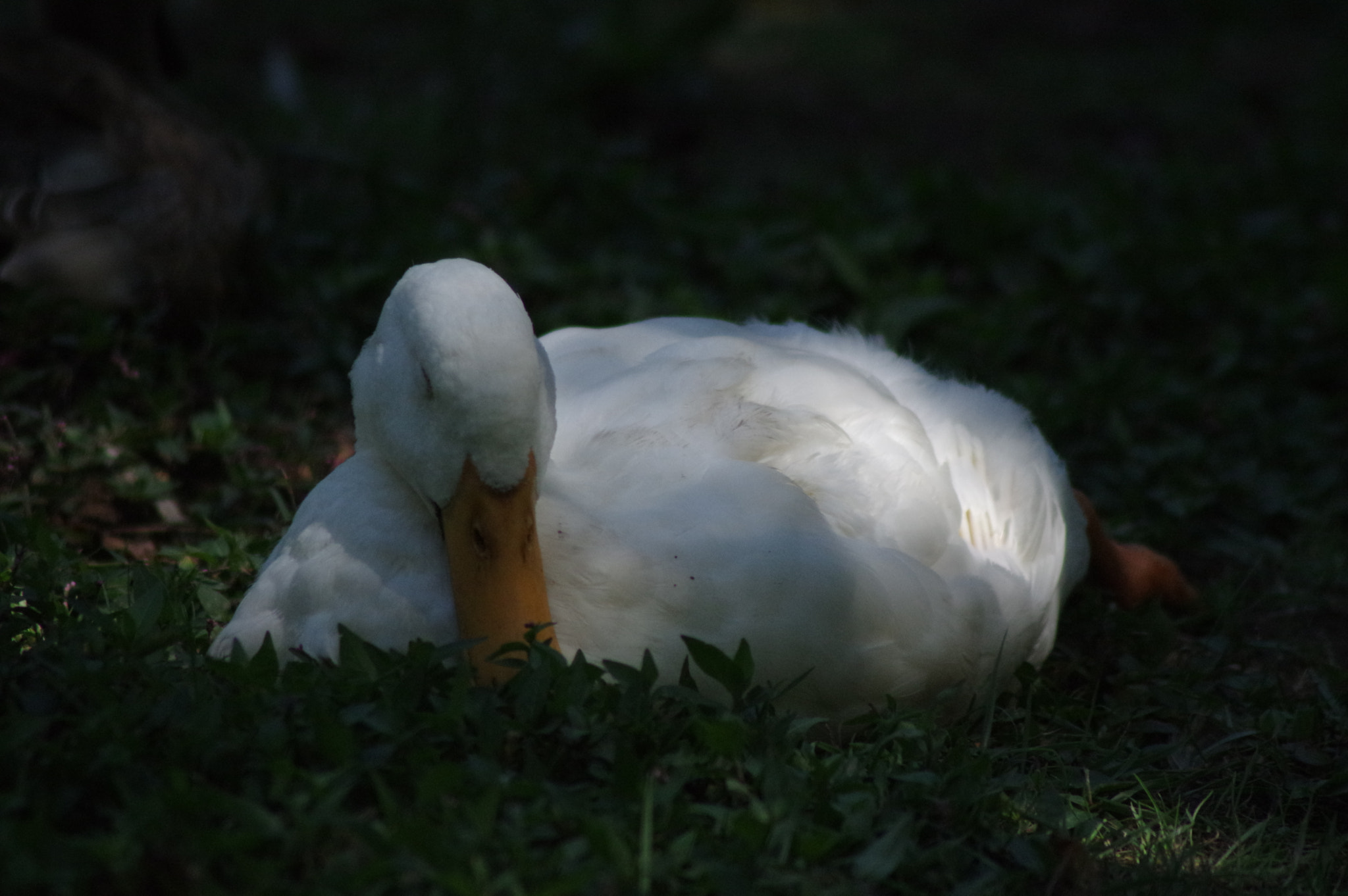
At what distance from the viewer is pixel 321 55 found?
297 inches

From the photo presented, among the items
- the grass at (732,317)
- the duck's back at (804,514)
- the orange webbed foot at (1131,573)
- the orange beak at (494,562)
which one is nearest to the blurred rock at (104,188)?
the grass at (732,317)

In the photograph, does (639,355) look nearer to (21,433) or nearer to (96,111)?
(21,433)

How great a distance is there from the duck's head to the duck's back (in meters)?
0.15

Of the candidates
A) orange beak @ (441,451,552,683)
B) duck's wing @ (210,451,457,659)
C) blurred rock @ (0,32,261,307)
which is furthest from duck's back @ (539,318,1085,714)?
blurred rock @ (0,32,261,307)

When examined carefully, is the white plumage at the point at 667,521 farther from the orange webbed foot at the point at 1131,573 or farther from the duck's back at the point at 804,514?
A: the orange webbed foot at the point at 1131,573

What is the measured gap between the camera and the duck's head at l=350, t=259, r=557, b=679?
2.35 meters

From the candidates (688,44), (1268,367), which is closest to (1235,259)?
(1268,367)

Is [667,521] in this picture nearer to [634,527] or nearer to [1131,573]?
[634,527]

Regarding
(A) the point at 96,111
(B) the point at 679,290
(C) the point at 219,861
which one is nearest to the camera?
(C) the point at 219,861

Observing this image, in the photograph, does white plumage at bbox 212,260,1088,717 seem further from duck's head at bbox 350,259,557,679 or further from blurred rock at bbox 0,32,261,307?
blurred rock at bbox 0,32,261,307

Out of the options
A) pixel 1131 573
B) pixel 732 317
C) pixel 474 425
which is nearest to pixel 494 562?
pixel 474 425

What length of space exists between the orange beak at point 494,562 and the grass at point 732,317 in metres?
0.17

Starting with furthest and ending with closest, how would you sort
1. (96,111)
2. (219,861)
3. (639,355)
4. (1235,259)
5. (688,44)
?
(688,44) < (1235,259) < (96,111) < (639,355) < (219,861)

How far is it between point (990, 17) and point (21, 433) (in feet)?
24.5
